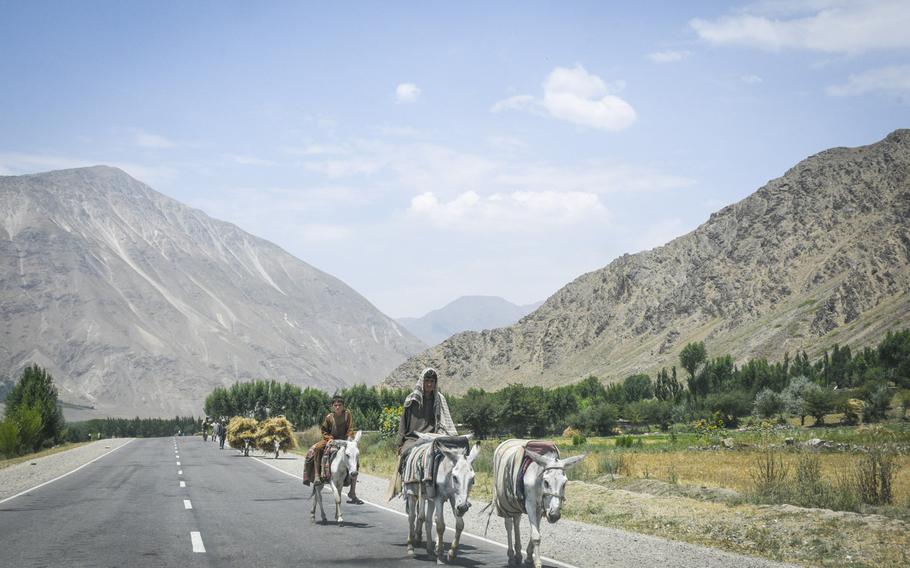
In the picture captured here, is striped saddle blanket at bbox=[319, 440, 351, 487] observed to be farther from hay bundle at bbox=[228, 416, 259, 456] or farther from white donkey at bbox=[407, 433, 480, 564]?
hay bundle at bbox=[228, 416, 259, 456]

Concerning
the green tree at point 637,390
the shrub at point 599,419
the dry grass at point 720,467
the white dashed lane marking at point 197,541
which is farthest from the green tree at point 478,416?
the white dashed lane marking at point 197,541

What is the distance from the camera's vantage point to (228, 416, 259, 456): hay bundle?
51031 mm

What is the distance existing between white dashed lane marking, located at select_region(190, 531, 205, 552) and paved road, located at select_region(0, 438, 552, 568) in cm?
2

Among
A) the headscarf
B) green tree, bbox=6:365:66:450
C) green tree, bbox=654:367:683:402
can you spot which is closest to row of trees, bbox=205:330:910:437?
green tree, bbox=654:367:683:402

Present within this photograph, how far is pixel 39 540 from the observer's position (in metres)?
14.0

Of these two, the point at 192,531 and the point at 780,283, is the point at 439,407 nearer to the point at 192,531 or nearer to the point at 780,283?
the point at 192,531

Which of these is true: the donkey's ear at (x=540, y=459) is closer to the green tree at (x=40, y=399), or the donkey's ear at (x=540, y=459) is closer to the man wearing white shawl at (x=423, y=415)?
the man wearing white shawl at (x=423, y=415)

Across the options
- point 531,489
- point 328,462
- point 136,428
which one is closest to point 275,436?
point 328,462

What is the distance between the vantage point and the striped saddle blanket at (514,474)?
12148 millimetres

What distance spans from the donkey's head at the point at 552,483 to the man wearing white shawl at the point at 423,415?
3113 mm

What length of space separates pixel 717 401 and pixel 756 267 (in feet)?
302

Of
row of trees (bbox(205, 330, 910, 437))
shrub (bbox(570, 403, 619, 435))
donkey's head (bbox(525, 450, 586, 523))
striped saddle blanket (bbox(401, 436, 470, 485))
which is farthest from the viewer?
shrub (bbox(570, 403, 619, 435))

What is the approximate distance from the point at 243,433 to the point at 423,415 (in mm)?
39701

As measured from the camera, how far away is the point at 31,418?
64625mm
